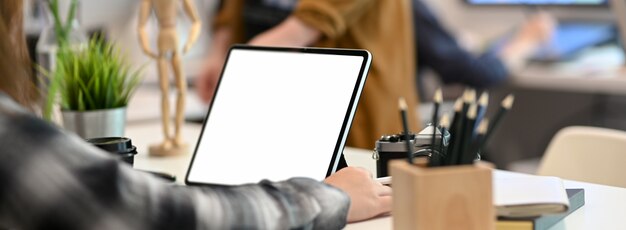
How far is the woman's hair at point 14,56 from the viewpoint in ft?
2.89

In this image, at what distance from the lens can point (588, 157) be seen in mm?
1706

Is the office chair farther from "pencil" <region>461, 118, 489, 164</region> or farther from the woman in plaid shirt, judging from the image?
the woman in plaid shirt

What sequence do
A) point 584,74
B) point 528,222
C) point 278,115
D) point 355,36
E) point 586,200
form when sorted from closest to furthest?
point 528,222 < point 586,200 < point 278,115 < point 355,36 < point 584,74

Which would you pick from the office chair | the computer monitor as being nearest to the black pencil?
the office chair

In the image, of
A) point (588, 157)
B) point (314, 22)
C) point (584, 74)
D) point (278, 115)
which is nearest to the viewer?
point (278, 115)

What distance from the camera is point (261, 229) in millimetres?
875

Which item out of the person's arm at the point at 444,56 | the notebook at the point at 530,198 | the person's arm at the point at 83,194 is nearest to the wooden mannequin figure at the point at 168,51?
the notebook at the point at 530,198

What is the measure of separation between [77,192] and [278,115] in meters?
0.66

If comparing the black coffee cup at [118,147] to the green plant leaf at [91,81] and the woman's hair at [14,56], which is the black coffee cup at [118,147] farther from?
the green plant leaf at [91,81]

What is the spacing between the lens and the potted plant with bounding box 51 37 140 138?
171 cm

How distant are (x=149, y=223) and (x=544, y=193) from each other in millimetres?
521

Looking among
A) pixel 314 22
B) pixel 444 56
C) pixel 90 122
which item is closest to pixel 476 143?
pixel 90 122

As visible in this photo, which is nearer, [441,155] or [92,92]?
[441,155]

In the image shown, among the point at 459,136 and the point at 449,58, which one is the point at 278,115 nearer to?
the point at 459,136
